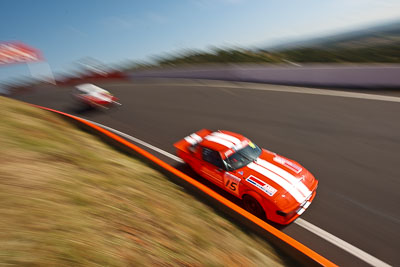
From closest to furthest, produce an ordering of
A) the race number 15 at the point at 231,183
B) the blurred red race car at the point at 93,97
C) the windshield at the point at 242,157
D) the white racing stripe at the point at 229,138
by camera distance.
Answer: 1. the race number 15 at the point at 231,183
2. the windshield at the point at 242,157
3. the white racing stripe at the point at 229,138
4. the blurred red race car at the point at 93,97

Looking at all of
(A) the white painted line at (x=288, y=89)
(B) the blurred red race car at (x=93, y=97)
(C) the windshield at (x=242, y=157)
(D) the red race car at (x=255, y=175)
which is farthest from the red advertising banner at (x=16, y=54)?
(C) the windshield at (x=242, y=157)

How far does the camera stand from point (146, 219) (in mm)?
3520

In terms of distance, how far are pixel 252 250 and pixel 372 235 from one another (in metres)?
2.44

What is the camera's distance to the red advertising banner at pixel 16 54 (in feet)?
64.4

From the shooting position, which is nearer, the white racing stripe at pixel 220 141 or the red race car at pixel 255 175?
the red race car at pixel 255 175

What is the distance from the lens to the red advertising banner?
64.4ft

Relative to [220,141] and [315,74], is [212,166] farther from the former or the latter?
[315,74]

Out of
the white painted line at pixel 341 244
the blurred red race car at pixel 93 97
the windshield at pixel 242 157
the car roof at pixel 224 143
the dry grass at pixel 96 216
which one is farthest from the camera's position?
the blurred red race car at pixel 93 97

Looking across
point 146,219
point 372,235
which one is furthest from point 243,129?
point 146,219

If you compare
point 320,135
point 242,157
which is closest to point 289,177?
point 242,157

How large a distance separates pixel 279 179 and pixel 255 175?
0.50 m

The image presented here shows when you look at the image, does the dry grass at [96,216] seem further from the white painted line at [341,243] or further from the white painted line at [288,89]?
the white painted line at [288,89]

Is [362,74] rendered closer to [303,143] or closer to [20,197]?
[303,143]

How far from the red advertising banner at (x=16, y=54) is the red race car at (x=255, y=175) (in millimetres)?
22339
